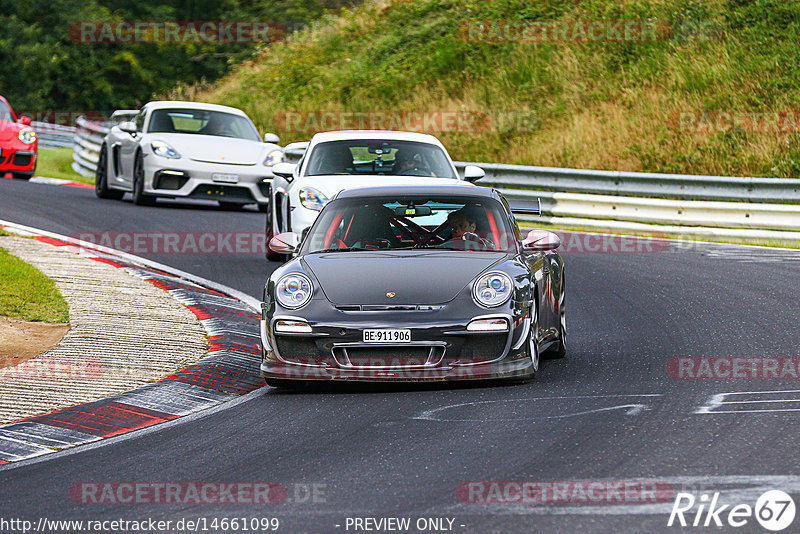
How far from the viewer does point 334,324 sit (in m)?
7.87

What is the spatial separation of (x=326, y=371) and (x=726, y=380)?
97.6 inches

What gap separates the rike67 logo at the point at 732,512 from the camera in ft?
16.1

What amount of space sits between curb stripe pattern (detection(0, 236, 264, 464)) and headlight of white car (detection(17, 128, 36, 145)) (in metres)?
13.4

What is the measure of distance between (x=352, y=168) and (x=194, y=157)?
5599 mm

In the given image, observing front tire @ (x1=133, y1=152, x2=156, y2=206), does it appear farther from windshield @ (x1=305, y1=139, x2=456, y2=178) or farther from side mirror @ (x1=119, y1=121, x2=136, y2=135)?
windshield @ (x1=305, y1=139, x2=456, y2=178)

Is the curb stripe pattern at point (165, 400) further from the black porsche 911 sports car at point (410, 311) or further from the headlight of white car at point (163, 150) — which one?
the headlight of white car at point (163, 150)

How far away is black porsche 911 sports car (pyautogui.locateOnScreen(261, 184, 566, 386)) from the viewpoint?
25.6ft

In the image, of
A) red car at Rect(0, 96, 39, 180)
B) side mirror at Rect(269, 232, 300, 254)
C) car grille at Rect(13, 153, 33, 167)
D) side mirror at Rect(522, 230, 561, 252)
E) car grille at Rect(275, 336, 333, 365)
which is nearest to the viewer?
car grille at Rect(275, 336, 333, 365)

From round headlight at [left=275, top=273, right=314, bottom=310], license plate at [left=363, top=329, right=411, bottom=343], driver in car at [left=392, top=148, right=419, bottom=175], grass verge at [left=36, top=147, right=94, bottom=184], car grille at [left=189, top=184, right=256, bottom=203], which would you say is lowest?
grass verge at [left=36, top=147, right=94, bottom=184]

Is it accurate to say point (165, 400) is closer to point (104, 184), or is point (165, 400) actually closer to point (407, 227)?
point (407, 227)

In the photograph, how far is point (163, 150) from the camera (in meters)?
19.1

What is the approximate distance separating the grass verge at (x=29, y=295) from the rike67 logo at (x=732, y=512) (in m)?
6.39

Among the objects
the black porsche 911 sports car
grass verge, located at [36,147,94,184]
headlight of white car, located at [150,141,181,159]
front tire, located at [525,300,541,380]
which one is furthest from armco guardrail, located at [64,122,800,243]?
front tire, located at [525,300,541,380]

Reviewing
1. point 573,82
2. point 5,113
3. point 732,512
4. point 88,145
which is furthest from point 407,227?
point 88,145
